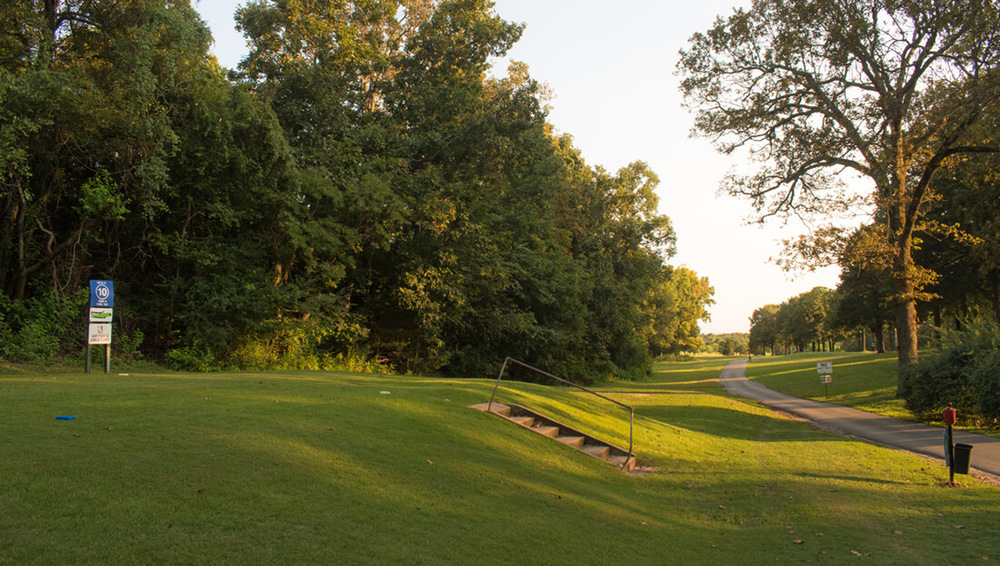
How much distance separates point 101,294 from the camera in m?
13.2

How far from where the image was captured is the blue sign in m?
13.0

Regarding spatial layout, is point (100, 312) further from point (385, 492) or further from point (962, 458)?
point (962, 458)

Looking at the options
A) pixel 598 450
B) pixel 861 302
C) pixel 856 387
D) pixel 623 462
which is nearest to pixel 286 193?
pixel 598 450

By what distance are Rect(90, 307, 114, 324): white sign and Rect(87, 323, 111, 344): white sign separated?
9 centimetres

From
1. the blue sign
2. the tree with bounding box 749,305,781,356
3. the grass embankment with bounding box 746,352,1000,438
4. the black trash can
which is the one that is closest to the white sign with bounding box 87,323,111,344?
the blue sign

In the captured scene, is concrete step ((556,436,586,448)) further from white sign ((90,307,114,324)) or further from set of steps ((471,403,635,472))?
white sign ((90,307,114,324))

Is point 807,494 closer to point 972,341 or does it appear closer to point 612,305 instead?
point 972,341

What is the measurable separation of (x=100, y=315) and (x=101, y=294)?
47cm

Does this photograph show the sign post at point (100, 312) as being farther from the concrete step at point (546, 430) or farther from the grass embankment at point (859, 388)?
the grass embankment at point (859, 388)

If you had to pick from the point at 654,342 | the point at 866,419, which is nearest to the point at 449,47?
the point at 866,419

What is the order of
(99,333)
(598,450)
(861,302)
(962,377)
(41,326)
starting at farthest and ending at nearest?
1. (861,302)
2. (962,377)
3. (41,326)
4. (99,333)
5. (598,450)

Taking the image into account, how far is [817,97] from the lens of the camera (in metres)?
25.1

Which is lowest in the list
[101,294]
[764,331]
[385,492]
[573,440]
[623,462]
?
[623,462]

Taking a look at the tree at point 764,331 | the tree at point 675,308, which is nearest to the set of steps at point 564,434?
the tree at point 675,308
